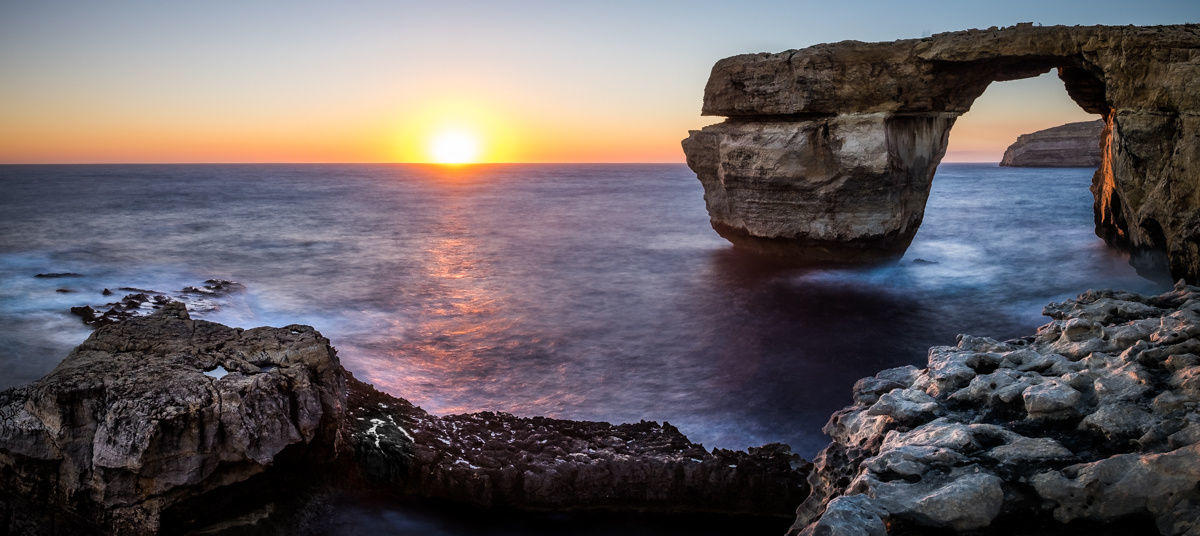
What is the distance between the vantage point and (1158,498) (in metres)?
2.67

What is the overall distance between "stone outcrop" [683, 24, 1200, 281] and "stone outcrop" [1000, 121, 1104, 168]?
173 ft

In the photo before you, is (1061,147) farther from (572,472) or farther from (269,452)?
(269,452)

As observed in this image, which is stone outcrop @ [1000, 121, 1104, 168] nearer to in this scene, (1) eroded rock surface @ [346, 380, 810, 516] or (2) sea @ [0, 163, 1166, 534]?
(2) sea @ [0, 163, 1166, 534]

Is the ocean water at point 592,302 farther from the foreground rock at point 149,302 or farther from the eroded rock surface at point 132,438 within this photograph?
the eroded rock surface at point 132,438

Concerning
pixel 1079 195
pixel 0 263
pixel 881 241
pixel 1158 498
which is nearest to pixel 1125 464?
pixel 1158 498

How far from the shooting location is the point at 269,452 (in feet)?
13.1

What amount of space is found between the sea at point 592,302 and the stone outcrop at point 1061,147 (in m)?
44.2

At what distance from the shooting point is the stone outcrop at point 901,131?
7594 millimetres

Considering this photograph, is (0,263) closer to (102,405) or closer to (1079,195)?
(102,405)

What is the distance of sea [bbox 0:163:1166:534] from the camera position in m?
7.55

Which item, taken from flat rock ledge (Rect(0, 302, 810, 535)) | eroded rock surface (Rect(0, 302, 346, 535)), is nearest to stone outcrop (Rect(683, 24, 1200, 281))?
flat rock ledge (Rect(0, 302, 810, 535))

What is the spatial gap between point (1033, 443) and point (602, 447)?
2.81 metres

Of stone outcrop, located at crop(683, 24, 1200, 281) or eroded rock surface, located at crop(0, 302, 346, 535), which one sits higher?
stone outcrop, located at crop(683, 24, 1200, 281)

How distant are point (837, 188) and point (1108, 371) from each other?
733 centimetres
